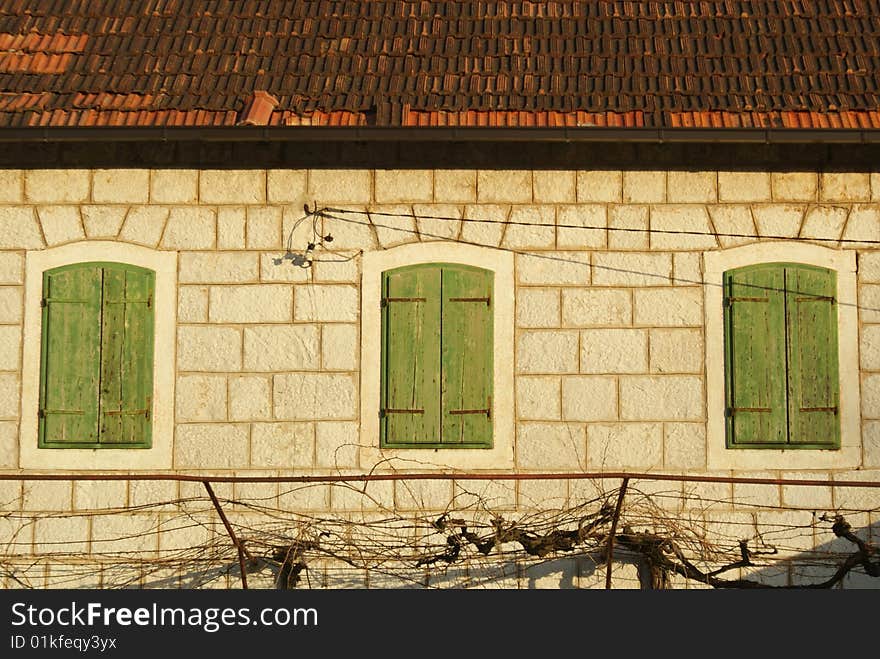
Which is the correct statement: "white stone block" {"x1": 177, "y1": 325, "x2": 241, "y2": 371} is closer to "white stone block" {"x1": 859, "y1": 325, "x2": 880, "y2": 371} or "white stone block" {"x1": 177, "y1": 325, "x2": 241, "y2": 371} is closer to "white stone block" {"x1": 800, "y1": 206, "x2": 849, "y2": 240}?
"white stone block" {"x1": 800, "y1": 206, "x2": 849, "y2": 240}

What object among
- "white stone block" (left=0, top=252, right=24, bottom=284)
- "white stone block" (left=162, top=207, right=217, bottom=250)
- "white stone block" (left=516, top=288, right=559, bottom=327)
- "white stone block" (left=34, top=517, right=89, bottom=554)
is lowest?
"white stone block" (left=34, top=517, right=89, bottom=554)

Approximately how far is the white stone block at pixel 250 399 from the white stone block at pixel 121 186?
4.95 feet

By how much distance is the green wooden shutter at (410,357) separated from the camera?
8219 mm

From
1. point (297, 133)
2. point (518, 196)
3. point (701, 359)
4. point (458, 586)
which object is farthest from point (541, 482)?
point (297, 133)

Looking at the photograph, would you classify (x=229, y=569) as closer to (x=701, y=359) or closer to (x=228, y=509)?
(x=228, y=509)

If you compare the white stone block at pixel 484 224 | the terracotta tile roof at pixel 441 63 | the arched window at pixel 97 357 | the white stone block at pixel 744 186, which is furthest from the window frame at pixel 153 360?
the white stone block at pixel 744 186

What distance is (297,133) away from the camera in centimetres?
798

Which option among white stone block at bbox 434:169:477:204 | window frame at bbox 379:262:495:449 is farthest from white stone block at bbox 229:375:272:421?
white stone block at bbox 434:169:477:204

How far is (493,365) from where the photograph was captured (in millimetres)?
8250

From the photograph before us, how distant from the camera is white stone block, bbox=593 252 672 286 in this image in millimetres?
8289

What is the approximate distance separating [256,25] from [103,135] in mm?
1585

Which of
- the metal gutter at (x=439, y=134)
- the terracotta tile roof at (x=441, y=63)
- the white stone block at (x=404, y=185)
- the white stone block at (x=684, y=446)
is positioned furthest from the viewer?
the white stone block at (x=404, y=185)

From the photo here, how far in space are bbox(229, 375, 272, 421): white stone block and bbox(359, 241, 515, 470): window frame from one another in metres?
0.69

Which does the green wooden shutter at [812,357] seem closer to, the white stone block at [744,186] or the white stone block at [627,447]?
the white stone block at [744,186]
